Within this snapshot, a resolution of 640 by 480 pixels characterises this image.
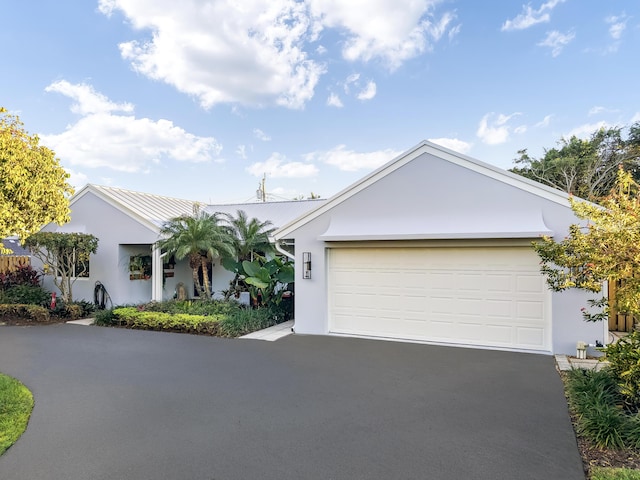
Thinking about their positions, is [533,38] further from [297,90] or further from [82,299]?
[82,299]

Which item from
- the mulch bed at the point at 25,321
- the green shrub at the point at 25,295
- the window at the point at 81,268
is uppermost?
the window at the point at 81,268

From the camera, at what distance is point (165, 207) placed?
16203 millimetres

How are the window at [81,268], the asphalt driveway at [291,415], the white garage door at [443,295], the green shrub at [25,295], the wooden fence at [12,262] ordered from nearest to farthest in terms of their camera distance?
the asphalt driveway at [291,415] < the white garage door at [443,295] < the green shrub at [25,295] < the window at [81,268] < the wooden fence at [12,262]

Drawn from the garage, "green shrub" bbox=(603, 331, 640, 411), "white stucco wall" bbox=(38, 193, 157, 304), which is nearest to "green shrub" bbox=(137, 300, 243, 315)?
"white stucco wall" bbox=(38, 193, 157, 304)

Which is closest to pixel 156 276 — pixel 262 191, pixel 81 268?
pixel 81 268

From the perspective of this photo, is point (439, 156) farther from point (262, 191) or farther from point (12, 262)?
point (262, 191)

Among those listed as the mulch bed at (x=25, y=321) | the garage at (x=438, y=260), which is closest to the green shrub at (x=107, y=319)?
the mulch bed at (x=25, y=321)

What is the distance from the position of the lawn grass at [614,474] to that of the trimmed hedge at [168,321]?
8965mm

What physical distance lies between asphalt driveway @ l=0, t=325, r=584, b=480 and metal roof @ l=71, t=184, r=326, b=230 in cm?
626

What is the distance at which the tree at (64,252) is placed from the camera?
13.0 metres

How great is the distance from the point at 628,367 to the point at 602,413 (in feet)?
2.16

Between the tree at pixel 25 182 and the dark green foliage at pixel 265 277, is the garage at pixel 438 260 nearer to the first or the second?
the dark green foliage at pixel 265 277

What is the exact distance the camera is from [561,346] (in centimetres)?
839

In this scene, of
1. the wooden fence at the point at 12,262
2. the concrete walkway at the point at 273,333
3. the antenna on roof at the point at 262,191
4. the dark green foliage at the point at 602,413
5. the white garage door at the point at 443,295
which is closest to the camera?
the dark green foliage at the point at 602,413
